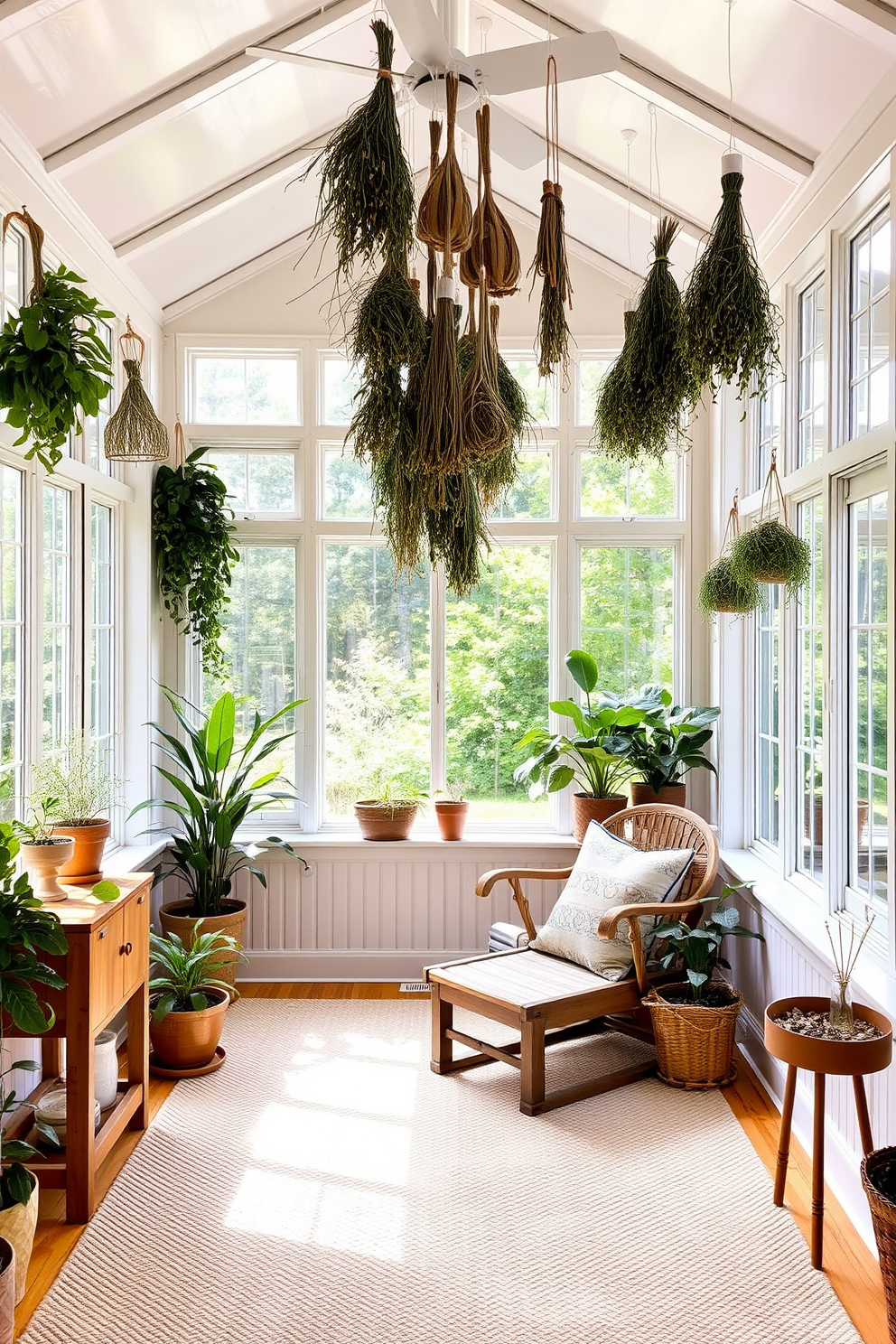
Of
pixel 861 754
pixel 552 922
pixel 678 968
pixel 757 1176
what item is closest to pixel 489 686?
pixel 552 922

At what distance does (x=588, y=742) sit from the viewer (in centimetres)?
471

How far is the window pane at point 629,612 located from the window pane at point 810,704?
1.30 m

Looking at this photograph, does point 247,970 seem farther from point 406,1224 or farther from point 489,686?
point 406,1224

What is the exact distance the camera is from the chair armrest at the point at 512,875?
4.28 m

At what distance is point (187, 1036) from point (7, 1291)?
1.63 metres

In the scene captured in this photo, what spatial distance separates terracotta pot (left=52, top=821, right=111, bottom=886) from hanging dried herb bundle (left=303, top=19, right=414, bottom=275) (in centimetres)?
260

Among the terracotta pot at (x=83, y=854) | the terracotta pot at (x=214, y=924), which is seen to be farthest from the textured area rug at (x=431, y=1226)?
the terracotta pot at (x=83, y=854)

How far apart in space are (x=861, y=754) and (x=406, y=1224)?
198cm

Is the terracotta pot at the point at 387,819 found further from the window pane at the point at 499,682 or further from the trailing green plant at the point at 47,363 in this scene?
the trailing green plant at the point at 47,363

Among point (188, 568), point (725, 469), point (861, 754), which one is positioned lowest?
point (861, 754)

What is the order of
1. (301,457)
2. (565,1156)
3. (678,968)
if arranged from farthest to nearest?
(301,457)
(678,968)
(565,1156)

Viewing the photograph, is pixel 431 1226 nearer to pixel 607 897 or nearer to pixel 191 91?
pixel 607 897

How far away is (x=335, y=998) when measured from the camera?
481 centimetres

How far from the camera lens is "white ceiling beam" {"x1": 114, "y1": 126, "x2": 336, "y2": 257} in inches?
169
